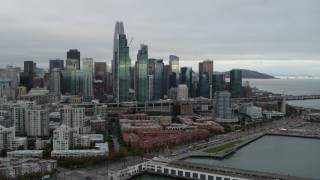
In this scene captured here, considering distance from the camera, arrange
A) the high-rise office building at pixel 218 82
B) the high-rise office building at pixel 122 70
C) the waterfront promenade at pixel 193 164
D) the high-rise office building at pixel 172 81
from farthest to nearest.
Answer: the high-rise office building at pixel 172 81 < the high-rise office building at pixel 218 82 < the high-rise office building at pixel 122 70 < the waterfront promenade at pixel 193 164

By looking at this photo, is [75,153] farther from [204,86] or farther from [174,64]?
[174,64]

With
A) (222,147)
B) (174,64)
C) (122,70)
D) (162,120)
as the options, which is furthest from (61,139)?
(174,64)

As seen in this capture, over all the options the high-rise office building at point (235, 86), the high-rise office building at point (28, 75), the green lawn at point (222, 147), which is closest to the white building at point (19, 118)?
the green lawn at point (222, 147)

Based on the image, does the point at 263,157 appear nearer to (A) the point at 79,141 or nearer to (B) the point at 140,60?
(A) the point at 79,141

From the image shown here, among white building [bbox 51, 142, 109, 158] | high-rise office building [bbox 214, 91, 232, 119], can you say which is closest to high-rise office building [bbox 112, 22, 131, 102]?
high-rise office building [bbox 214, 91, 232, 119]

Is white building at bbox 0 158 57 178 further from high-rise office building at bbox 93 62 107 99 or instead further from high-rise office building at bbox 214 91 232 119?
high-rise office building at bbox 93 62 107 99

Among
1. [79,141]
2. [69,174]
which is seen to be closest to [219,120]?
[79,141]

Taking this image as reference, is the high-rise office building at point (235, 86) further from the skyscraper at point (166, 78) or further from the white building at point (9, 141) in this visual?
the white building at point (9, 141)
